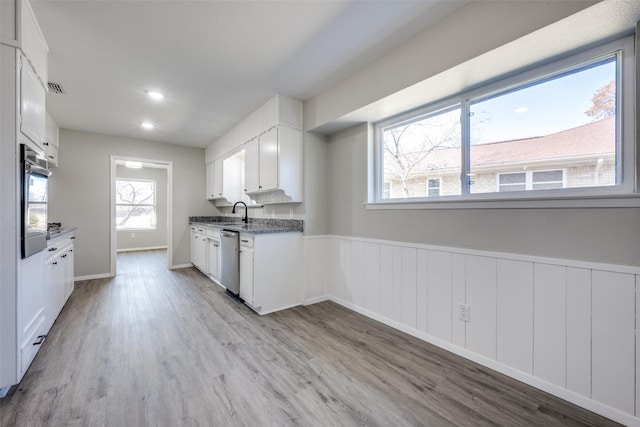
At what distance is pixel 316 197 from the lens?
136 inches

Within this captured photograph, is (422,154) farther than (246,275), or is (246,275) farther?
(246,275)

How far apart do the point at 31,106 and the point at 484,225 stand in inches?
137

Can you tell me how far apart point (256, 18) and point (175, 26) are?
64cm

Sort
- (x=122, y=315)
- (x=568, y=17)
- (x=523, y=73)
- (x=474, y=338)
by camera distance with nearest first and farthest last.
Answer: (x=568, y=17)
(x=523, y=73)
(x=474, y=338)
(x=122, y=315)

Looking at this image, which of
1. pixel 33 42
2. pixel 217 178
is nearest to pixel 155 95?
pixel 33 42

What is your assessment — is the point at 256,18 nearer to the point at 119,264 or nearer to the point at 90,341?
the point at 90,341

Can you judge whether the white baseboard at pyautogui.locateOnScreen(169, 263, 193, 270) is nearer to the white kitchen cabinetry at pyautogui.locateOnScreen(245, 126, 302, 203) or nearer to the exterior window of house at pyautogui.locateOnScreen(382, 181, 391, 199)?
the white kitchen cabinetry at pyautogui.locateOnScreen(245, 126, 302, 203)

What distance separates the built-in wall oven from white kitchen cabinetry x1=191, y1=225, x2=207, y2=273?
8.59ft

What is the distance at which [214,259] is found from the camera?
14.2ft

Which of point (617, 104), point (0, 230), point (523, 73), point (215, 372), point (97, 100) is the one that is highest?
point (97, 100)

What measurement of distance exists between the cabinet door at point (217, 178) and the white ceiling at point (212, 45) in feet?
5.44

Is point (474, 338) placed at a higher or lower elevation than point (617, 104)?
lower

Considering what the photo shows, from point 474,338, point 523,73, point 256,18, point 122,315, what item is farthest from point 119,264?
point 523,73

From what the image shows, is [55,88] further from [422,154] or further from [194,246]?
[422,154]
